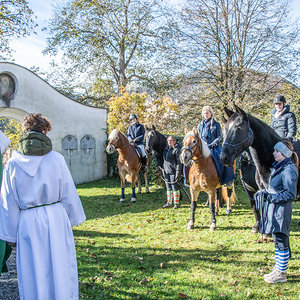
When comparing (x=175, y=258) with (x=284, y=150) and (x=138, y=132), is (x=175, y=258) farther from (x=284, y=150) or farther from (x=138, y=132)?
(x=138, y=132)

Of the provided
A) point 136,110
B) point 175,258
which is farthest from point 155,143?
point 136,110

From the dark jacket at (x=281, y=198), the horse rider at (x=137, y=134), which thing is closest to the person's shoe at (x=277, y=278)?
the dark jacket at (x=281, y=198)

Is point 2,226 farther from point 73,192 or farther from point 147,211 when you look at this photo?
point 147,211

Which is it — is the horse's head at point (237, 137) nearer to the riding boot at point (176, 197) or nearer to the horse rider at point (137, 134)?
the riding boot at point (176, 197)

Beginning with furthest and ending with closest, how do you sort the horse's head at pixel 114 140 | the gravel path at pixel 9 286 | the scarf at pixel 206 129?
1. the horse's head at pixel 114 140
2. the scarf at pixel 206 129
3. the gravel path at pixel 9 286

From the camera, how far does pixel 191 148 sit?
226 inches

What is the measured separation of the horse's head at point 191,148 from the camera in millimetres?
5637

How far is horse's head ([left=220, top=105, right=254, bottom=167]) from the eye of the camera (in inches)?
164

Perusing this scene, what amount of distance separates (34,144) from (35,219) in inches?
29.7

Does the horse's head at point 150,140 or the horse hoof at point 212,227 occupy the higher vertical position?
the horse's head at point 150,140

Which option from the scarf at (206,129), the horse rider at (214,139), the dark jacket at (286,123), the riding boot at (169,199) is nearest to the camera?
the dark jacket at (286,123)

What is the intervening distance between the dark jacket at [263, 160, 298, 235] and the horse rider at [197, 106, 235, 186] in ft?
8.72

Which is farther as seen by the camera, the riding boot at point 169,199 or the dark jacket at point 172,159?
the riding boot at point 169,199

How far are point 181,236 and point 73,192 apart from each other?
144 inches
